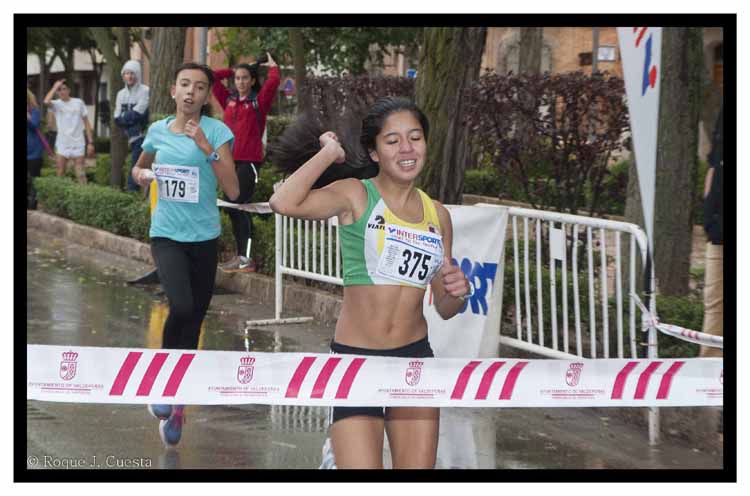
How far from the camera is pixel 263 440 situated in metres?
6.99

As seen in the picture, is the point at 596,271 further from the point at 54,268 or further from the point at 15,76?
the point at 15,76

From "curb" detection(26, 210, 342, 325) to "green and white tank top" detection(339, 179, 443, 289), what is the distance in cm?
523

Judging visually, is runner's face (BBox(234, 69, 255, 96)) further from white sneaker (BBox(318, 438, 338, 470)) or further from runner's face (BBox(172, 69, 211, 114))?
white sneaker (BBox(318, 438, 338, 470))

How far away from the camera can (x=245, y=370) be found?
18.2 ft

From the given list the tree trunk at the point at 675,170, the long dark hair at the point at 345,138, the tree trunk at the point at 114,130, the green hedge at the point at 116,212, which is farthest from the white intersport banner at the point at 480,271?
the tree trunk at the point at 114,130

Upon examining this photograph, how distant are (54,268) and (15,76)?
7.68 m

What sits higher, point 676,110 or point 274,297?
point 676,110

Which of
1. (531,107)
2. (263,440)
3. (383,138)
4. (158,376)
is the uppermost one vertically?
(531,107)

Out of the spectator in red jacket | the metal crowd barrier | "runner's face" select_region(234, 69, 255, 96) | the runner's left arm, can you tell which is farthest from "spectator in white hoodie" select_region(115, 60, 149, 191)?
the runner's left arm

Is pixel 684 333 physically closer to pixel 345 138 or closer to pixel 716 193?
pixel 716 193

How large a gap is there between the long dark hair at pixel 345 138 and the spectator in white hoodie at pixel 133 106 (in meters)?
9.68

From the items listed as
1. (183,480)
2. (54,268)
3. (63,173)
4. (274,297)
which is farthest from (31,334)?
(63,173)

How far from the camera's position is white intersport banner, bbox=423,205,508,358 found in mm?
8242

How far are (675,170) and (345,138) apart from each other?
4.70m
